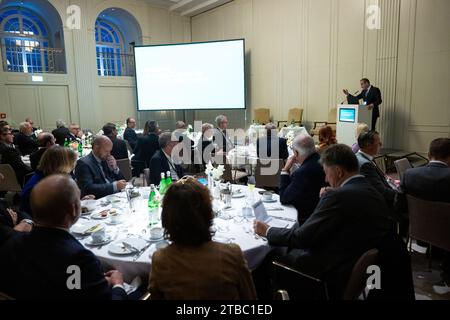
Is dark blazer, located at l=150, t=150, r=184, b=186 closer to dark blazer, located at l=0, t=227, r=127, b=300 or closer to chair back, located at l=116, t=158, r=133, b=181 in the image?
chair back, located at l=116, t=158, r=133, b=181

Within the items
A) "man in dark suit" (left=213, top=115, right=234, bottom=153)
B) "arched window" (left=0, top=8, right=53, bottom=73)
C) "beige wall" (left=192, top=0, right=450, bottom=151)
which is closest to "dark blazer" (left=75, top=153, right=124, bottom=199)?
"man in dark suit" (left=213, top=115, right=234, bottom=153)

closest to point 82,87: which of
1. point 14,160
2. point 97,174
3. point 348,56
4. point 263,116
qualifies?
point 263,116

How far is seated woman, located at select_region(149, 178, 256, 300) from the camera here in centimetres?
137

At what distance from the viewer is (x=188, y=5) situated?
12.2 meters

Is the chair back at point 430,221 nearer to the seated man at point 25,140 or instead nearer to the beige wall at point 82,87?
the seated man at point 25,140

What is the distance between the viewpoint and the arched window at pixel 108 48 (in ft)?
39.5

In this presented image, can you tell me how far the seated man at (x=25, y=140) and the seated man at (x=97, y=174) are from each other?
3.47m

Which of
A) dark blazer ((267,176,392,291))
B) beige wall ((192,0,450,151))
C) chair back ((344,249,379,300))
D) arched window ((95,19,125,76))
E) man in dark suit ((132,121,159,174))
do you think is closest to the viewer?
chair back ((344,249,379,300))

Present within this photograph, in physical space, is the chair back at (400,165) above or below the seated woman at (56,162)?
below

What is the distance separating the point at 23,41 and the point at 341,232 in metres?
12.2

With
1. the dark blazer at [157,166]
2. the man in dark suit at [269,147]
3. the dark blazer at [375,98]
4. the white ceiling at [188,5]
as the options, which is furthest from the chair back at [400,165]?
the white ceiling at [188,5]

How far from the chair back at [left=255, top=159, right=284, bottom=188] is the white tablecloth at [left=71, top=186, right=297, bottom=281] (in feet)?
A: 4.93

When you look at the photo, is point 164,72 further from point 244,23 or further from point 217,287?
point 217,287
